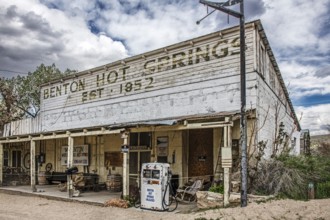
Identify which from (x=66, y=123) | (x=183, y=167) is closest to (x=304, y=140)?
(x=183, y=167)

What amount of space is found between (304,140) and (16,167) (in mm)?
18292

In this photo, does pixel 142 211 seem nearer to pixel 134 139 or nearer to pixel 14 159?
pixel 134 139

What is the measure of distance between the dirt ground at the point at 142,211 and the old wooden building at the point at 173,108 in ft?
5.70

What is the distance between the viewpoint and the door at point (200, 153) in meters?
13.6

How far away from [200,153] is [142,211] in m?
3.71

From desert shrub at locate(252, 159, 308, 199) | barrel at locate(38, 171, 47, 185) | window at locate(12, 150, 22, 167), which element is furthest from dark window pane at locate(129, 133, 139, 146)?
window at locate(12, 150, 22, 167)

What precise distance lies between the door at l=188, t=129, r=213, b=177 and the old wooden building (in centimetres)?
4

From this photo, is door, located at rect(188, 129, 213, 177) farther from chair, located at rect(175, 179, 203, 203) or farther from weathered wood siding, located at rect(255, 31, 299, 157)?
weathered wood siding, located at rect(255, 31, 299, 157)

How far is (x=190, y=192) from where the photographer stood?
12273 millimetres

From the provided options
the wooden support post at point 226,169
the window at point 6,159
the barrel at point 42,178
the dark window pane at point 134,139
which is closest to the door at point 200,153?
the dark window pane at point 134,139

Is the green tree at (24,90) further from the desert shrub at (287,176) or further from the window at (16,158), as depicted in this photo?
the desert shrub at (287,176)

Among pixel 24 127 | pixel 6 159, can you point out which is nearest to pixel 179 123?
pixel 24 127

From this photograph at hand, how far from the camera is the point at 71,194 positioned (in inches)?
569

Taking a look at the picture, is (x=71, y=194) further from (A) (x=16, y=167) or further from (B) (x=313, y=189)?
(A) (x=16, y=167)
